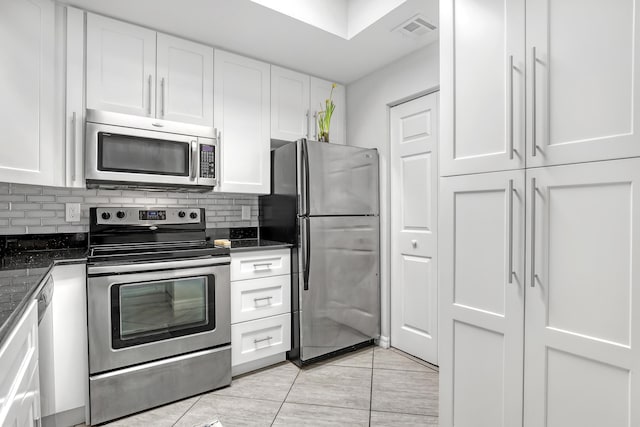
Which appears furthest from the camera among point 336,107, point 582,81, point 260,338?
point 336,107

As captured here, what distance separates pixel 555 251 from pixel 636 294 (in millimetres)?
255

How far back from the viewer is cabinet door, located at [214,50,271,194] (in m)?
2.59

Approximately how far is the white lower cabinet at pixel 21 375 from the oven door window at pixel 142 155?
1.05 m

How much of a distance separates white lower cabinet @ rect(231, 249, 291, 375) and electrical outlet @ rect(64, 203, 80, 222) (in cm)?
108

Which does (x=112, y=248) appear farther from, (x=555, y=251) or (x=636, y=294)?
(x=636, y=294)

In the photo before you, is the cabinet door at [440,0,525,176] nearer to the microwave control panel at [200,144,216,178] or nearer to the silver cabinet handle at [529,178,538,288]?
the silver cabinet handle at [529,178,538,288]

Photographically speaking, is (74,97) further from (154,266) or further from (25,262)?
(154,266)

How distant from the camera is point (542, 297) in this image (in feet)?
4.26

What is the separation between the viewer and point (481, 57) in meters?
1.48

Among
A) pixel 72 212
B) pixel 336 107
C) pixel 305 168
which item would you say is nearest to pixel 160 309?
pixel 72 212

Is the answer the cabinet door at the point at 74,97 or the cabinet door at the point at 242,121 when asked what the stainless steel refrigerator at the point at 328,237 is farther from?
the cabinet door at the point at 74,97

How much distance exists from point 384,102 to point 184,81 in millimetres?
1611

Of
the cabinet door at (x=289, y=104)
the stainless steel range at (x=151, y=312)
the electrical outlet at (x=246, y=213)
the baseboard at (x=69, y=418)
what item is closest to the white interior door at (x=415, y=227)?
the cabinet door at (x=289, y=104)

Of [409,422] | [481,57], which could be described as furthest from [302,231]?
[481,57]
